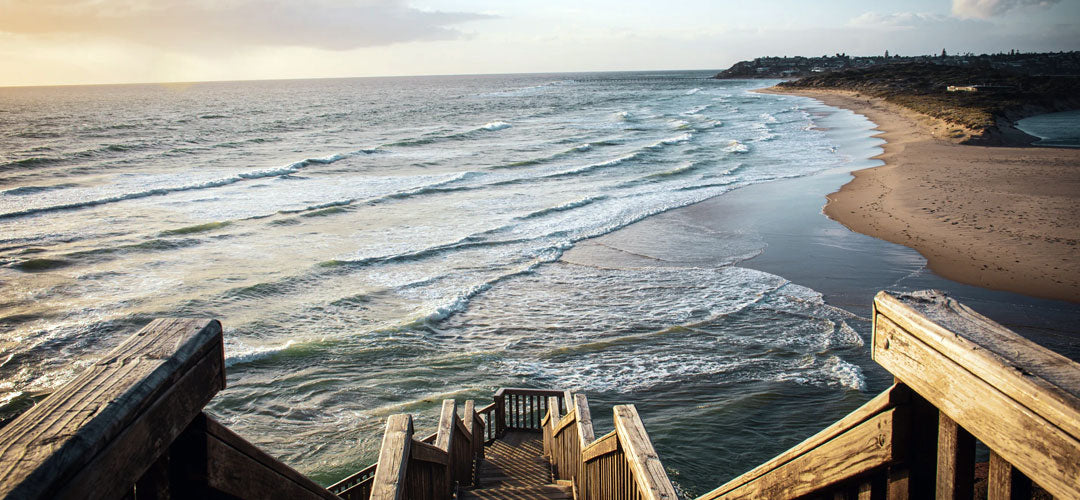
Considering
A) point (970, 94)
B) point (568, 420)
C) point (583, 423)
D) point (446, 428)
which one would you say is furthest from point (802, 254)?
point (970, 94)

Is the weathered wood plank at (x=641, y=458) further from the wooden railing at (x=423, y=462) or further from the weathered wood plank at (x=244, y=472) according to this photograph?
the weathered wood plank at (x=244, y=472)

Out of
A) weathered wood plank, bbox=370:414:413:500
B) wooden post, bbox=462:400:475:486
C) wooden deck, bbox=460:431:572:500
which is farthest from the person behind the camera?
wooden post, bbox=462:400:475:486

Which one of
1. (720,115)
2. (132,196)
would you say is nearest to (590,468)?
(132,196)

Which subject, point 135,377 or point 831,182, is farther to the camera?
point 831,182

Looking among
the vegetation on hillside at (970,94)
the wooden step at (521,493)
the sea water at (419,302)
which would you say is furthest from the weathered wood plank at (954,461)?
the vegetation on hillside at (970,94)

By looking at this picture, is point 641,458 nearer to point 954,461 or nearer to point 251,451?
point 954,461

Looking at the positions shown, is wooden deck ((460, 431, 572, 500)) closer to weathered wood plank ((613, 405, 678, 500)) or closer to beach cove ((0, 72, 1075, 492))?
beach cove ((0, 72, 1075, 492))

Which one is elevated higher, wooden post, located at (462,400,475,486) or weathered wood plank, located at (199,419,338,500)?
weathered wood plank, located at (199,419,338,500)

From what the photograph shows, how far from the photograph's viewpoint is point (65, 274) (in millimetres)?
16406

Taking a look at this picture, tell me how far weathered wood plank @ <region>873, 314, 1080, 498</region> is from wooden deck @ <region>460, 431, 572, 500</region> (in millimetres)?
5161

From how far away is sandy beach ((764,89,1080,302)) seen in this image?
15.2 m

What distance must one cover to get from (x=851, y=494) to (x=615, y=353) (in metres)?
9.72

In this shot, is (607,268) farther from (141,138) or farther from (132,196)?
(141,138)

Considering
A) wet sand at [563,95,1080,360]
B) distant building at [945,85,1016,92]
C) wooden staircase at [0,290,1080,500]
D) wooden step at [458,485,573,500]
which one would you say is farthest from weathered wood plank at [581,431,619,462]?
distant building at [945,85,1016,92]
